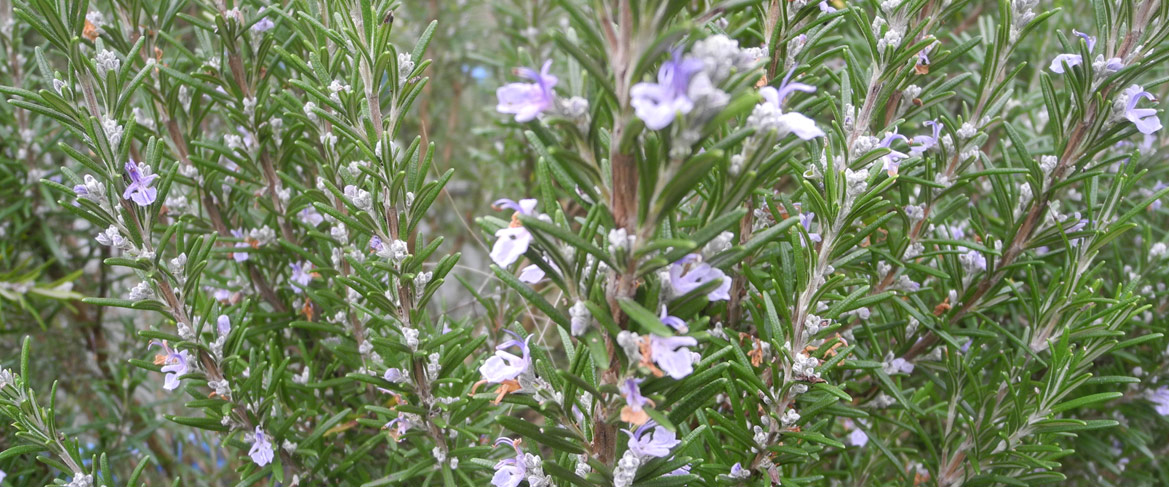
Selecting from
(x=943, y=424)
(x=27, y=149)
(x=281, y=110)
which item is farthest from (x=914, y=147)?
(x=27, y=149)

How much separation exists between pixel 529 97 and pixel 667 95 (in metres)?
0.15

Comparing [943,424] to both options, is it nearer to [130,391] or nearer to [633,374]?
[633,374]

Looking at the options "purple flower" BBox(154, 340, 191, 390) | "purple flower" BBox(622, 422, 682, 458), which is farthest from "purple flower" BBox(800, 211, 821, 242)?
"purple flower" BBox(154, 340, 191, 390)

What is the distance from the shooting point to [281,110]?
5.33 ft

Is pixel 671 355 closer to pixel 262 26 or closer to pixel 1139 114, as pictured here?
pixel 1139 114

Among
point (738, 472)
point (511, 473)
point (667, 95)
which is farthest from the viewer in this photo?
point (738, 472)

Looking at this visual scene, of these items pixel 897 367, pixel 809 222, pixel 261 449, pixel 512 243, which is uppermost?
pixel 512 243

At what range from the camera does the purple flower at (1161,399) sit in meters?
1.64

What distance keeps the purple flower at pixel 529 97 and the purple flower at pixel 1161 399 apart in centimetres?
162

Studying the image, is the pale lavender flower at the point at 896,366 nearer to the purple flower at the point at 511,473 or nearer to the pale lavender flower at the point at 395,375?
the purple flower at the point at 511,473

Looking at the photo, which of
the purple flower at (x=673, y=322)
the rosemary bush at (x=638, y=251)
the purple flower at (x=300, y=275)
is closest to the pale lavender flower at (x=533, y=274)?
the rosemary bush at (x=638, y=251)

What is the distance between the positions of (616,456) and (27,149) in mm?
1818

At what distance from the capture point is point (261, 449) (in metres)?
1.38

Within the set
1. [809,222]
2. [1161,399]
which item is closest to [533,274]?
[809,222]
